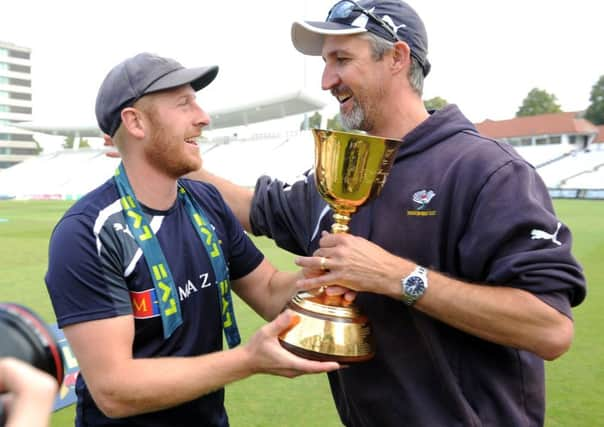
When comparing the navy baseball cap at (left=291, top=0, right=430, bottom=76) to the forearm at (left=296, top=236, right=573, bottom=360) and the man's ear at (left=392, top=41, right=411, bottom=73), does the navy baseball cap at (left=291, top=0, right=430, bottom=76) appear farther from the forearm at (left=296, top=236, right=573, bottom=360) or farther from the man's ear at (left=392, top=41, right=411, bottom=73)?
the forearm at (left=296, top=236, right=573, bottom=360)

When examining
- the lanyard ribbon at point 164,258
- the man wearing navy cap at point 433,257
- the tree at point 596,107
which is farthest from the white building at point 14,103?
the man wearing navy cap at point 433,257

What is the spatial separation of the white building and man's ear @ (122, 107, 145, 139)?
97.1 m

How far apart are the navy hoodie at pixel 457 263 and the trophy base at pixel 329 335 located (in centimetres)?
22

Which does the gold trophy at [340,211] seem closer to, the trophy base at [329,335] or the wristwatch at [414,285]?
the trophy base at [329,335]

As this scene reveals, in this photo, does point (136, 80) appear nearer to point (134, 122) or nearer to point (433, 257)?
point (134, 122)

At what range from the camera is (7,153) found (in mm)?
89375

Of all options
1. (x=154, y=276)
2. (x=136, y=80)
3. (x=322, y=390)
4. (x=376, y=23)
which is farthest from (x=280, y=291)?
(x=322, y=390)

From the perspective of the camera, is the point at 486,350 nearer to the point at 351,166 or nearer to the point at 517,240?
the point at 517,240

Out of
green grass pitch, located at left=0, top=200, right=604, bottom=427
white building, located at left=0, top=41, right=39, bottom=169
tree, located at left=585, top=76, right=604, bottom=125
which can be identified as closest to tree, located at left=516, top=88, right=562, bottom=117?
tree, located at left=585, top=76, right=604, bottom=125

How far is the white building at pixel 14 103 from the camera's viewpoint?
89062mm

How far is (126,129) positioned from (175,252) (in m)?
0.56

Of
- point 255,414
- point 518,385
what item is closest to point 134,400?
point 518,385

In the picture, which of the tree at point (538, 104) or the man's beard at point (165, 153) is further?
the tree at point (538, 104)

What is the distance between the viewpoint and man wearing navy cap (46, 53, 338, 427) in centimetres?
186
